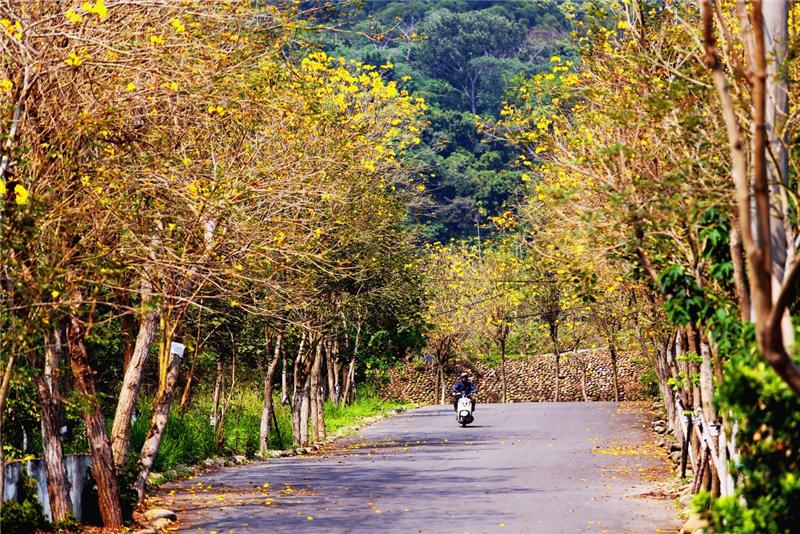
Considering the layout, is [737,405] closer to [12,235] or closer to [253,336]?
[12,235]

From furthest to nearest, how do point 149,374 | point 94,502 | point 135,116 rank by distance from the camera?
point 149,374
point 94,502
point 135,116

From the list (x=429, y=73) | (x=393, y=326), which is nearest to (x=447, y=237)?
(x=429, y=73)

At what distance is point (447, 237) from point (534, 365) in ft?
79.9

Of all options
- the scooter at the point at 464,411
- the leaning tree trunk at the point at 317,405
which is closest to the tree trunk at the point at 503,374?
the scooter at the point at 464,411

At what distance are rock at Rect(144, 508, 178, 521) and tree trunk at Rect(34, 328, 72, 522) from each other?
1.77 m

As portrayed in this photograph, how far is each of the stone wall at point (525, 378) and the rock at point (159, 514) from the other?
47.9 m

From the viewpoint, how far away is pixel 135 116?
1323 cm

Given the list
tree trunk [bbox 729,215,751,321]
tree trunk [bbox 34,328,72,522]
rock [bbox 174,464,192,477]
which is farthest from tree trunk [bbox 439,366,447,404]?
tree trunk [bbox 729,215,751,321]

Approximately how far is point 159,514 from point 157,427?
7.74 ft

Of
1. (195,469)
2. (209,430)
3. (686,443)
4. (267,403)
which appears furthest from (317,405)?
(686,443)

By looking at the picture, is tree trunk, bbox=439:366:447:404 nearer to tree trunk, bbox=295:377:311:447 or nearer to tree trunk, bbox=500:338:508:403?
tree trunk, bbox=500:338:508:403

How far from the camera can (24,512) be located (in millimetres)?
13266

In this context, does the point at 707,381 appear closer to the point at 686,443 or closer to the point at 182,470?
the point at 686,443

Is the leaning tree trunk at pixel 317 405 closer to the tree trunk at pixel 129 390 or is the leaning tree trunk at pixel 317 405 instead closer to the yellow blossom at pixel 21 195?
the tree trunk at pixel 129 390
